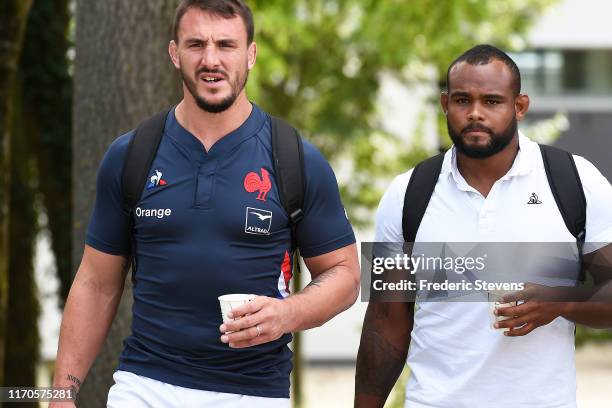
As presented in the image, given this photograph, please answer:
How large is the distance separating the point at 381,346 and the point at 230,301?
1.19m

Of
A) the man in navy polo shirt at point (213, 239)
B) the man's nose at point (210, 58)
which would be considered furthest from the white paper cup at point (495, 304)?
the man's nose at point (210, 58)

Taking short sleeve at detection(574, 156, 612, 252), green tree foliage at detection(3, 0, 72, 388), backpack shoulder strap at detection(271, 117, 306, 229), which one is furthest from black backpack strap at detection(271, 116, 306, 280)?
green tree foliage at detection(3, 0, 72, 388)

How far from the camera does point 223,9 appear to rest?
4555 millimetres

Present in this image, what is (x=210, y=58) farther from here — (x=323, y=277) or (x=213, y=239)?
(x=323, y=277)

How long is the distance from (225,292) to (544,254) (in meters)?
1.25

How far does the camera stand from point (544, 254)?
15.3 ft

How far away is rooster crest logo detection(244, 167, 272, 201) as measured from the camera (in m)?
4.43

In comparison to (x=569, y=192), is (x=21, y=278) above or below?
above

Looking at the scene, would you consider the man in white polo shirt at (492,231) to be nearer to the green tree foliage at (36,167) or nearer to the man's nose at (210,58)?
the man's nose at (210,58)

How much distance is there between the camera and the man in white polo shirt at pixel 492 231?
15.0ft

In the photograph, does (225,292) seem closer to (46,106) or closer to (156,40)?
(156,40)

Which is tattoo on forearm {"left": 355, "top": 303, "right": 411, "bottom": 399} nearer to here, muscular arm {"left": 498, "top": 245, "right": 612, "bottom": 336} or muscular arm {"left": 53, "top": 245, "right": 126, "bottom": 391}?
muscular arm {"left": 498, "top": 245, "right": 612, "bottom": 336}

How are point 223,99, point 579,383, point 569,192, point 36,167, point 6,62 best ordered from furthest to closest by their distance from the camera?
1. point 579,383
2. point 36,167
3. point 6,62
4. point 569,192
5. point 223,99

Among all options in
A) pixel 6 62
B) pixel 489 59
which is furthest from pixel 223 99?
pixel 6 62
